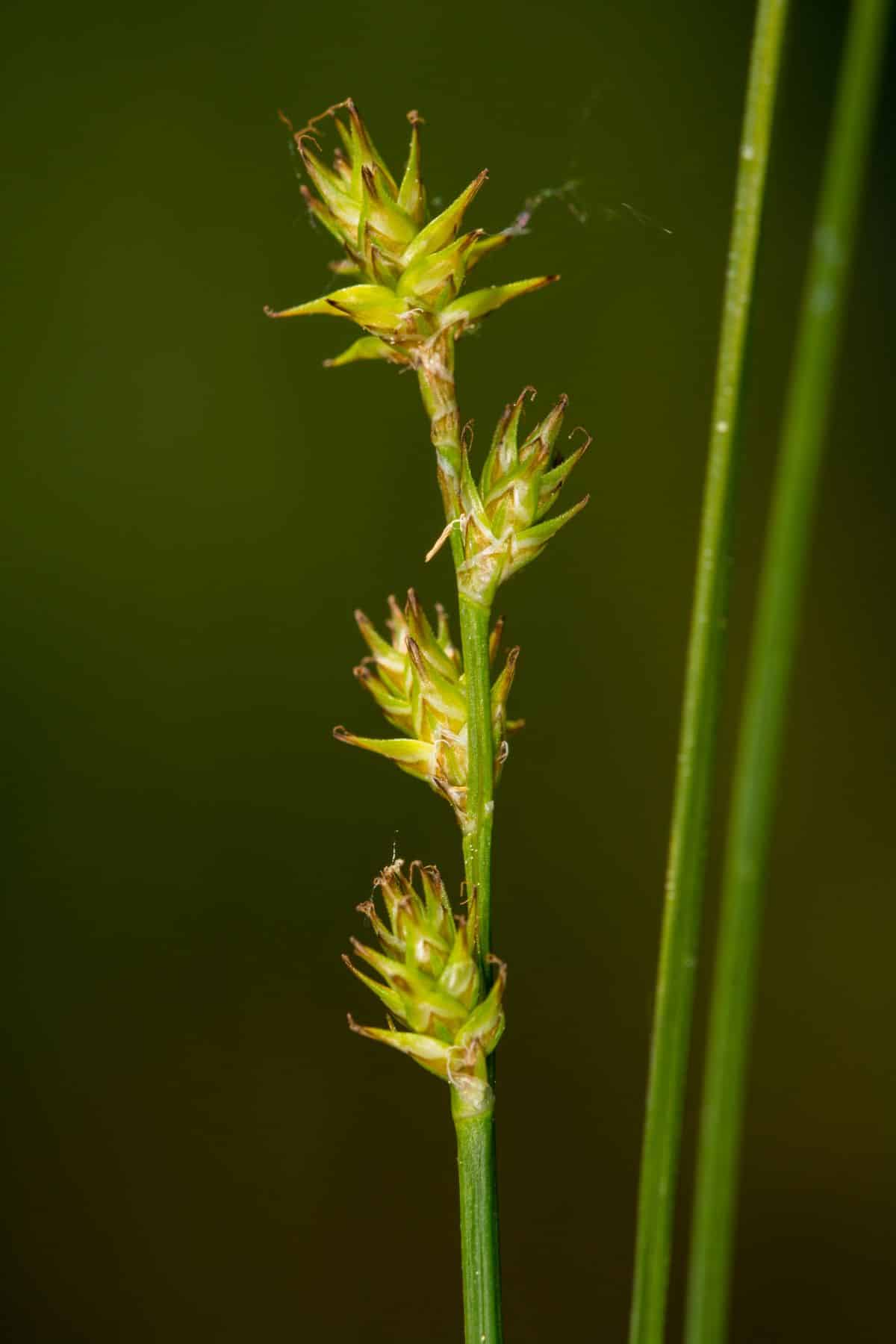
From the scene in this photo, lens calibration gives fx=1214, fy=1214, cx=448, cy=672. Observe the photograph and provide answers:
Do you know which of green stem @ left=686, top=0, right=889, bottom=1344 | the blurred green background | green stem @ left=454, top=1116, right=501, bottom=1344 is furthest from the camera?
the blurred green background

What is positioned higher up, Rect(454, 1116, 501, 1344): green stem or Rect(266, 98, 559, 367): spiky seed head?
Rect(266, 98, 559, 367): spiky seed head

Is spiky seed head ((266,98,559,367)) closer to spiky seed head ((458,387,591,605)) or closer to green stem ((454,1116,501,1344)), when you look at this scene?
spiky seed head ((458,387,591,605))

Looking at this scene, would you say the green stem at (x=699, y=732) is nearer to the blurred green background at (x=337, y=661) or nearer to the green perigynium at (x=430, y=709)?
the green perigynium at (x=430, y=709)

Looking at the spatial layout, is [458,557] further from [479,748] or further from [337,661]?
[337,661]

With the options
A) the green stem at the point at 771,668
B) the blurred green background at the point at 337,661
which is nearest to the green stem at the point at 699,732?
the green stem at the point at 771,668

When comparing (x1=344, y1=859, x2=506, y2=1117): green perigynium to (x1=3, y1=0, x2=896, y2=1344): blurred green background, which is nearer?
(x1=344, y1=859, x2=506, y2=1117): green perigynium

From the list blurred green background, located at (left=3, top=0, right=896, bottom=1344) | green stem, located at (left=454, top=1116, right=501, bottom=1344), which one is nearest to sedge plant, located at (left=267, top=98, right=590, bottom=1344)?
green stem, located at (left=454, top=1116, right=501, bottom=1344)

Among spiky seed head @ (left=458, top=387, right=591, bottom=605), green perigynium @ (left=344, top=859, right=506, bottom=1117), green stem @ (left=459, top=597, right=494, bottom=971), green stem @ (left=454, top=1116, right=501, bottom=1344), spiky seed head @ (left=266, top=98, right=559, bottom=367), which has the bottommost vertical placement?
green stem @ (left=454, top=1116, right=501, bottom=1344)
